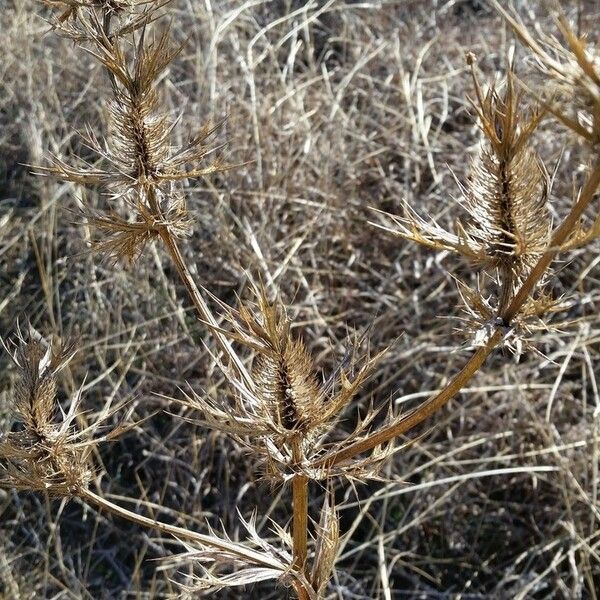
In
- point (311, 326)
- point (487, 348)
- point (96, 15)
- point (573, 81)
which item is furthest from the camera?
point (311, 326)

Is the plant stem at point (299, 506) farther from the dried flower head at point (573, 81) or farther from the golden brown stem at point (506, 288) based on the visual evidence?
the dried flower head at point (573, 81)

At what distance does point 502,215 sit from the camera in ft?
1.94

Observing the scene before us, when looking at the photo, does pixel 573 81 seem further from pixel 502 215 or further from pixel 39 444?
pixel 39 444

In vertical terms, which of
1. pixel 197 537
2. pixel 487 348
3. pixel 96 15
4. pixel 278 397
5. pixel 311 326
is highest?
pixel 96 15

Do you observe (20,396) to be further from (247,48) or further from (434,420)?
(247,48)

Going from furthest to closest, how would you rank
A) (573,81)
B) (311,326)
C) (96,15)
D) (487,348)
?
(311,326)
(96,15)
(487,348)
(573,81)

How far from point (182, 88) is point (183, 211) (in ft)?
7.15

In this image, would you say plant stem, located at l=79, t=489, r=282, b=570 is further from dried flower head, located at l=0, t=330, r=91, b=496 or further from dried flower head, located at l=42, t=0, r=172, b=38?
dried flower head, located at l=42, t=0, r=172, b=38

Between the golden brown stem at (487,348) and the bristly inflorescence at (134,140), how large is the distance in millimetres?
227

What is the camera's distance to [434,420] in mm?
2199

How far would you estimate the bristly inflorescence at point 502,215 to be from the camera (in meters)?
0.57

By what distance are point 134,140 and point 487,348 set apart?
32 centimetres

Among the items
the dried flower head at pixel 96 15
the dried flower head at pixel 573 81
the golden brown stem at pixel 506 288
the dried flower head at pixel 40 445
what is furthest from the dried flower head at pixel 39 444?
the dried flower head at pixel 573 81

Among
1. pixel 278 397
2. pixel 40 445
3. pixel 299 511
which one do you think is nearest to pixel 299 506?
pixel 299 511
